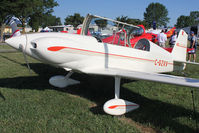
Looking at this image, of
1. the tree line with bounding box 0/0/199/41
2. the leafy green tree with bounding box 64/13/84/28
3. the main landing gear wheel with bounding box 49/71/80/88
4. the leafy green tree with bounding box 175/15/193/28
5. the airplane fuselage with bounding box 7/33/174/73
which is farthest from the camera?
the leafy green tree with bounding box 175/15/193/28

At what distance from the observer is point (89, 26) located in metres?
4.94

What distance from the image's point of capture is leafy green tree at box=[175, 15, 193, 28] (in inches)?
4237

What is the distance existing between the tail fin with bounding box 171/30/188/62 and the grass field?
1177mm

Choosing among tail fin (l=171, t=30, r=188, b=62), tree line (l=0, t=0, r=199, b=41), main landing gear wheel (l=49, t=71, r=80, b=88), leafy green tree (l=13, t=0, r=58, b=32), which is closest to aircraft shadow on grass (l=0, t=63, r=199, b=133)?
main landing gear wheel (l=49, t=71, r=80, b=88)

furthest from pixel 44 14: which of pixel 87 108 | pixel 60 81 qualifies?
pixel 87 108

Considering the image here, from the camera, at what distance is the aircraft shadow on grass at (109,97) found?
3389 mm

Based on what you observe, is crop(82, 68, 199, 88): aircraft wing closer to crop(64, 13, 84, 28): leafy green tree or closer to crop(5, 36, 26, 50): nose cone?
crop(5, 36, 26, 50): nose cone

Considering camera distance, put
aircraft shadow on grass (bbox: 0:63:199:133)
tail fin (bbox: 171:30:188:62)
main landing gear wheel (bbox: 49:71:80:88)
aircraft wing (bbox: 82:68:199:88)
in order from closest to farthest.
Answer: aircraft wing (bbox: 82:68:199:88)
aircraft shadow on grass (bbox: 0:63:199:133)
main landing gear wheel (bbox: 49:71:80:88)
tail fin (bbox: 171:30:188:62)

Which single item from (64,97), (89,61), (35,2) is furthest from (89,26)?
(35,2)

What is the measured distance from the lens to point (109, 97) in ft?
15.1

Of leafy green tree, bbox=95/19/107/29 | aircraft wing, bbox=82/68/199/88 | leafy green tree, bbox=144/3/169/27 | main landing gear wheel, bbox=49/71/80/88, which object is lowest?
main landing gear wheel, bbox=49/71/80/88

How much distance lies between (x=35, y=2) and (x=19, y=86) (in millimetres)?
23851

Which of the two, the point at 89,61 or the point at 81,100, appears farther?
the point at 81,100

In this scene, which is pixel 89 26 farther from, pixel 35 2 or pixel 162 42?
pixel 35 2
